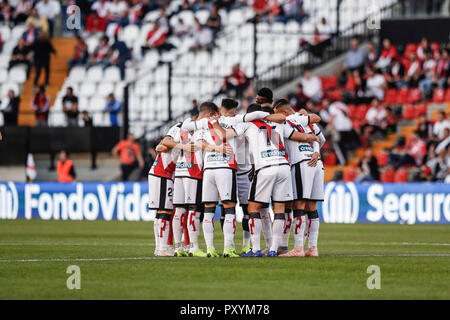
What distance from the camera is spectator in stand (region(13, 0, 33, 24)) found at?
4078cm

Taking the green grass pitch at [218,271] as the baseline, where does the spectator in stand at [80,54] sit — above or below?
above

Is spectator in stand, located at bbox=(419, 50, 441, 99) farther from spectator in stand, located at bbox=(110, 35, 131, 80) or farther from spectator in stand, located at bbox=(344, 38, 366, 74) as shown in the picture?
spectator in stand, located at bbox=(110, 35, 131, 80)

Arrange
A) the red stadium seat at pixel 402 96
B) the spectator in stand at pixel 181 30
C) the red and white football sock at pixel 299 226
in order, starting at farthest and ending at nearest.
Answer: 1. the spectator in stand at pixel 181 30
2. the red stadium seat at pixel 402 96
3. the red and white football sock at pixel 299 226

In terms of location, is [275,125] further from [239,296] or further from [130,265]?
[239,296]

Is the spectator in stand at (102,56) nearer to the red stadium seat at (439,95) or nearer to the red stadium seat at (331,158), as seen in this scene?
the red stadium seat at (331,158)

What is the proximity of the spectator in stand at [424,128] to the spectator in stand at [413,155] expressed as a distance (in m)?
0.26

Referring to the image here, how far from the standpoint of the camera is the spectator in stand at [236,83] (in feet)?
109

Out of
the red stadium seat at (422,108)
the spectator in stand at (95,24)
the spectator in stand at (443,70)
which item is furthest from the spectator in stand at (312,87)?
the spectator in stand at (95,24)

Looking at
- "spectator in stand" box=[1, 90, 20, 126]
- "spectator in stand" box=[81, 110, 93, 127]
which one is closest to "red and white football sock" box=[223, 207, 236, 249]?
"spectator in stand" box=[81, 110, 93, 127]

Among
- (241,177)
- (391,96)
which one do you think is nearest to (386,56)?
(391,96)

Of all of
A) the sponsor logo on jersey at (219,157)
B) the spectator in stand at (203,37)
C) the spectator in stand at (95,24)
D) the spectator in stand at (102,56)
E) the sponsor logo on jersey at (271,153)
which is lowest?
the sponsor logo on jersey at (219,157)

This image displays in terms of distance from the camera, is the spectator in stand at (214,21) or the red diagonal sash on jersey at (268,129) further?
the spectator in stand at (214,21)

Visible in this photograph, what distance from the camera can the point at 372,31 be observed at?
1400 inches

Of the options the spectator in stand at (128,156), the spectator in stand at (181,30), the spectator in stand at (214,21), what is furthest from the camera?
the spectator in stand at (181,30)
